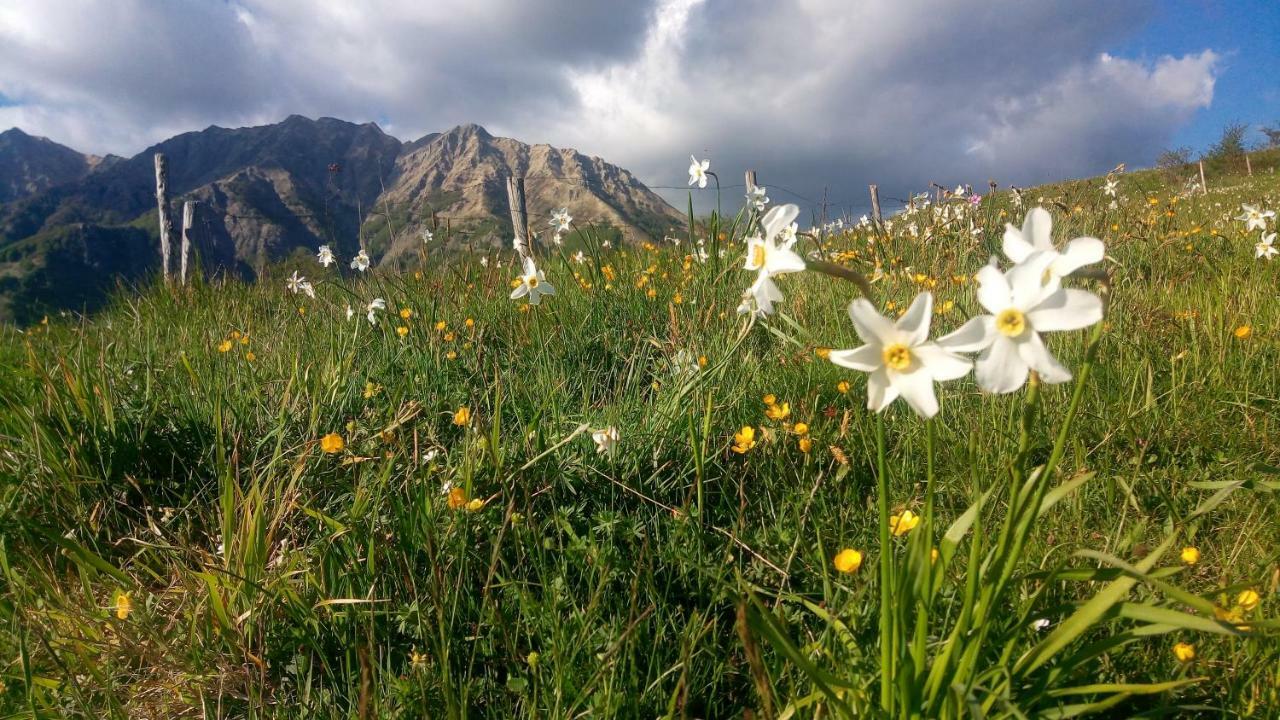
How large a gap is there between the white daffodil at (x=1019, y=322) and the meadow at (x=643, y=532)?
5 centimetres

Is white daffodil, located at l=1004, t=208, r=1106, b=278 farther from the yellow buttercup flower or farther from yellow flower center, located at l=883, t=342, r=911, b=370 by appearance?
the yellow buttercup flower

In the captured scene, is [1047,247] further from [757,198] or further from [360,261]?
[360,261]

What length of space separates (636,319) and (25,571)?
2.83 metres

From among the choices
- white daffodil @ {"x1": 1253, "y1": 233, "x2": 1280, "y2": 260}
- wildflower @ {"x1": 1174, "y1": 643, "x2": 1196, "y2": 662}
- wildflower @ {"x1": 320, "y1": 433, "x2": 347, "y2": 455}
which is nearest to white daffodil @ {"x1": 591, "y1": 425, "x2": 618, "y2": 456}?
wildflower @ {"x1": 320, "y1": 433, "x2": 347, "y2": 455}

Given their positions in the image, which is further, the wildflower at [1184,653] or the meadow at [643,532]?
the wildflower at [1184,653]

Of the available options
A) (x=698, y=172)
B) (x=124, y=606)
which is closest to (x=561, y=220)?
(x=698, y=172)

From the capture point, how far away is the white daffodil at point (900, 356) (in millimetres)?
926

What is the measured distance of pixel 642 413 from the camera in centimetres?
253

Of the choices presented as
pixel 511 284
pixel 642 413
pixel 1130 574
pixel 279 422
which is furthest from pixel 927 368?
pixel 511 284

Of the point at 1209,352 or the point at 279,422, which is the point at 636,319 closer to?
the point at 279,422

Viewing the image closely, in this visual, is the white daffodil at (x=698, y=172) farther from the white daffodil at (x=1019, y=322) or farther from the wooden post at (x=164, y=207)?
the wooden post at (x=164, y=207)

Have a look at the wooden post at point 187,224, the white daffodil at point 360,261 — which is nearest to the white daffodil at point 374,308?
the white daffodil at point 360,261

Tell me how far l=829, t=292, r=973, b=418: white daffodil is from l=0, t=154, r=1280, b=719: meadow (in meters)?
0.08

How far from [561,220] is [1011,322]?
188 inches
